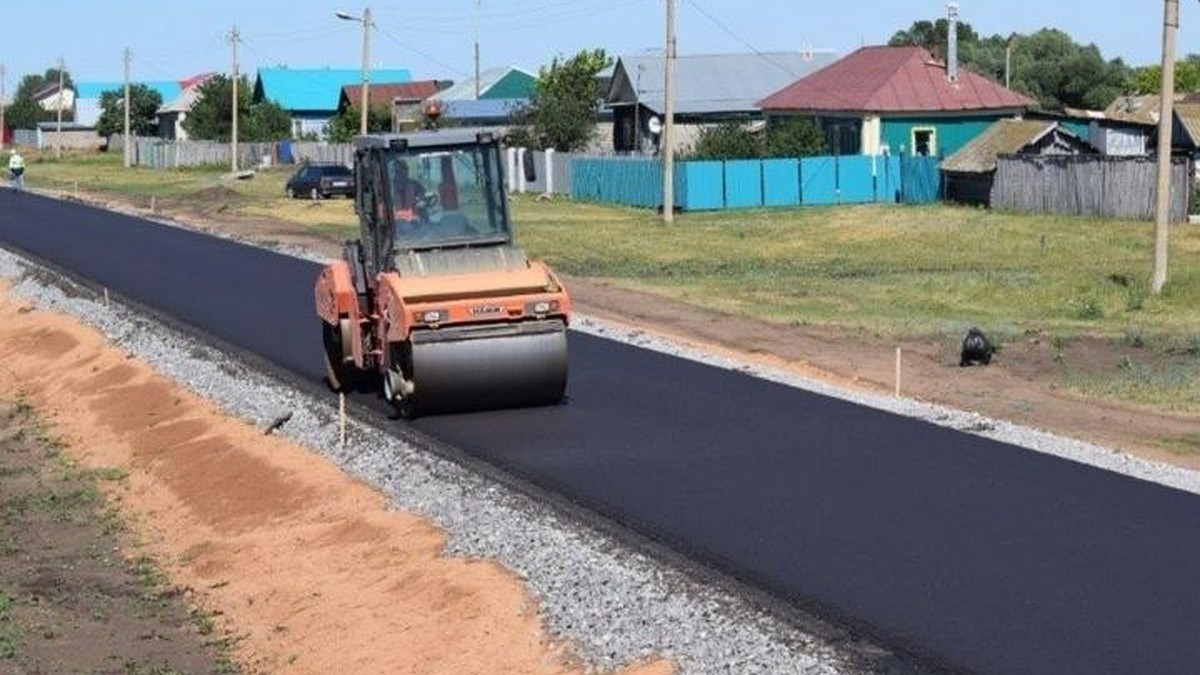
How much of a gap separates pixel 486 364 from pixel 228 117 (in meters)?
101

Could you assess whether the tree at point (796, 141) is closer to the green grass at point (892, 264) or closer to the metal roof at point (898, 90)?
the metal roof at point (898, 90)

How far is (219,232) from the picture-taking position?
5369 cm

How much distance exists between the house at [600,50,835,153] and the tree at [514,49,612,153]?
1.24m

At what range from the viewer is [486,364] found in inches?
773

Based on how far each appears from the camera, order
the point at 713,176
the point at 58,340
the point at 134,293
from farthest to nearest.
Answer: the point at 713,176 → the point at 134,293 → the point at 58,340

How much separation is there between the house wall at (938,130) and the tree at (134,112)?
252 feet

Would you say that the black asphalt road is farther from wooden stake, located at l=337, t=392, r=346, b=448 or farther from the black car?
the black car

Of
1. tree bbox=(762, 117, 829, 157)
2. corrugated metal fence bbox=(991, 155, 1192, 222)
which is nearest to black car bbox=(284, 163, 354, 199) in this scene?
tree bbox=(762, 117, 829, 157)

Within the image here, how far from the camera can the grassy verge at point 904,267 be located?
108 feet

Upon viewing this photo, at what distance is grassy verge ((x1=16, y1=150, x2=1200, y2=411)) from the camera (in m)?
33.0

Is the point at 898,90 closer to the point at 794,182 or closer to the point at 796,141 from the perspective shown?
the point at 796,141

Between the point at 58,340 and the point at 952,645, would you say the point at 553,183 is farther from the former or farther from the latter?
the point at 952,645

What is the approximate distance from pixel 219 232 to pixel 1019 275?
71.0ft

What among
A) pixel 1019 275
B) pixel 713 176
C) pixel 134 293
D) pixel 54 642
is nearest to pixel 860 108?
pixel 713 176
